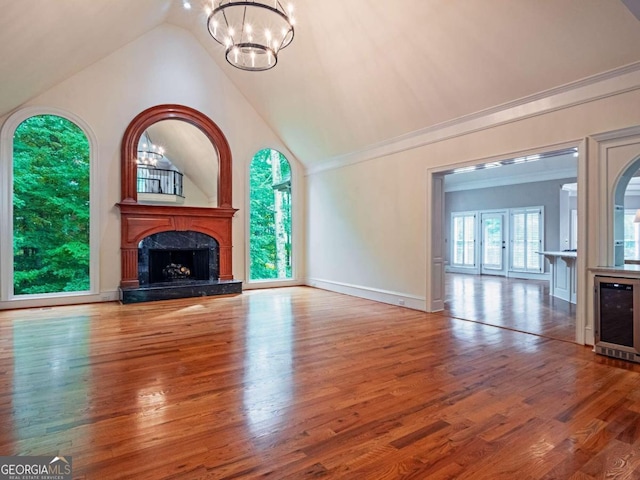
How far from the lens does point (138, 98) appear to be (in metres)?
7.11

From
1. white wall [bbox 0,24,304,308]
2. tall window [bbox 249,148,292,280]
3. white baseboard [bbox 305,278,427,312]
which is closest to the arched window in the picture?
white wall [bbox 0,24,304,308]

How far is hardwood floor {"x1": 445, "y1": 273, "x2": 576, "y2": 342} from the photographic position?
4.87 metres

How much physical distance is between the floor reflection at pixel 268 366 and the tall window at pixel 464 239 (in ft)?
28.4

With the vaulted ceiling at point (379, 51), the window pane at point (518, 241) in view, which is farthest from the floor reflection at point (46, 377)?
the window pane at point (518, 241)

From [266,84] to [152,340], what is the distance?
5366 mm

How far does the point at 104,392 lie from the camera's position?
2812 millimetres

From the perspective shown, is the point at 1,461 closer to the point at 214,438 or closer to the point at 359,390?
the point at 214,438

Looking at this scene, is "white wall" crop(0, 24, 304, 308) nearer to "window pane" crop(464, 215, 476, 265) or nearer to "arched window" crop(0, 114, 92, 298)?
"arched window" crop(0, 114, 92, 298)

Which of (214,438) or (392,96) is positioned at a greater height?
(392,96)

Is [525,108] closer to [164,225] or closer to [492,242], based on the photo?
[164,225]

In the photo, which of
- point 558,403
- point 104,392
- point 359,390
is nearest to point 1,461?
point 104,392

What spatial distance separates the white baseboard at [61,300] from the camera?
20.1ft

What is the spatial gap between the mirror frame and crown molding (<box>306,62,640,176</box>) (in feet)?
10.4

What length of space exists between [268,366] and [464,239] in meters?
10.9
